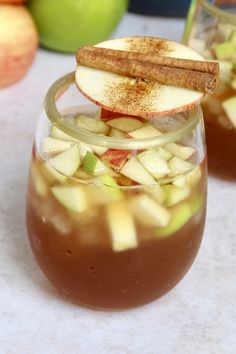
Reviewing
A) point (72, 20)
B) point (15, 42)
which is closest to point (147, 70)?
point (15, 42)

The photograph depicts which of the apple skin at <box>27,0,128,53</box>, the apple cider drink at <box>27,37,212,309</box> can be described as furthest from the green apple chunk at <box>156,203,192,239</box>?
the apple skin at <box>27,0,128,53</box>

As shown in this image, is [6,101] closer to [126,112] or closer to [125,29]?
[125,29]

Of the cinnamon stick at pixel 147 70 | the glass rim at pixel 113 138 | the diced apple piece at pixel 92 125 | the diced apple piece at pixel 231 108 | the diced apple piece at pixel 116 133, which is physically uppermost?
the cinnamon stick at pixel 147 70

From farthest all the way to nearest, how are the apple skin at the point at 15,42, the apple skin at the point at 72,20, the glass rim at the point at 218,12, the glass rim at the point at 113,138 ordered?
1. the apple skin at the point at 72,20
2. the apple skin at the point at 15,42
3. the glass rim at the point at 218,12
4. the glass rim at the point at 113,138

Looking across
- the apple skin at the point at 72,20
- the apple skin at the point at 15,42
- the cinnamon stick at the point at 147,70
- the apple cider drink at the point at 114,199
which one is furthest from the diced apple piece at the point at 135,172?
the apple skin at the point at 72,20

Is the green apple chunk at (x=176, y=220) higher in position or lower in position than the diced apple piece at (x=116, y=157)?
lower

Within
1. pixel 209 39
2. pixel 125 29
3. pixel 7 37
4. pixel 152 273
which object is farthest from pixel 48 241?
pixel 125 29

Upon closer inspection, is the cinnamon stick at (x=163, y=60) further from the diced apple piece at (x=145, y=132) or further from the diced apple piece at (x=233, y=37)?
the diced apple piece at (x=233, y=37)
